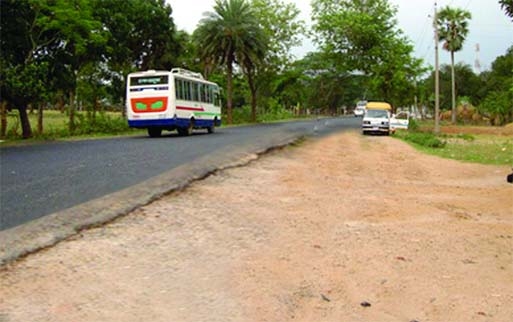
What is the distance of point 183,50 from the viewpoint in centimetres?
5088

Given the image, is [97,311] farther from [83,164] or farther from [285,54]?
[285,54]

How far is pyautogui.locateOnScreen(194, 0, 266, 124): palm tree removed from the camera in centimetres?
5072

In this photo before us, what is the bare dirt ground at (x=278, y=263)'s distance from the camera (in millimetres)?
5152

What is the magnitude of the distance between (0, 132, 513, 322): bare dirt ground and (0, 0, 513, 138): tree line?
30.5 ft

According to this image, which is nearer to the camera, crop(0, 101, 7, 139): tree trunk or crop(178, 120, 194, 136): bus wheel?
crop(0, 101, 7, 139): tree trunk

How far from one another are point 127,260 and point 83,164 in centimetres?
777

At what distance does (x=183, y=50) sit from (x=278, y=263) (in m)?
46.1

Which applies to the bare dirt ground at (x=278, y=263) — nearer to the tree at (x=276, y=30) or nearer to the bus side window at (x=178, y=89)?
the bus side window at (x=178, y=89)

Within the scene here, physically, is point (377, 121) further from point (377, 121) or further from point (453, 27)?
point (453, 27)

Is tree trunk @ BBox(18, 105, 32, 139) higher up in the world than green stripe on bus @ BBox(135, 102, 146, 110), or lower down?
lower down

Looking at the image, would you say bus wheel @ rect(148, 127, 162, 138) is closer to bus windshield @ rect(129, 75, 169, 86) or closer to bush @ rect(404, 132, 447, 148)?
bus windshield @ rect(129, 75, 169, 86)

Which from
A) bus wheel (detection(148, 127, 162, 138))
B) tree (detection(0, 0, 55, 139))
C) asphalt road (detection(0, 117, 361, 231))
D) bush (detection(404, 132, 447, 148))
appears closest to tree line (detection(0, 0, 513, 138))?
tree (detection(0, 0, 55, 139))

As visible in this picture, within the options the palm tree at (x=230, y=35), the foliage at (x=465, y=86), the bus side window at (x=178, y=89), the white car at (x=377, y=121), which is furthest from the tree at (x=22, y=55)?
the foliage at (x=465, y=86)

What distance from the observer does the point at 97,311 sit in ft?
16.1
